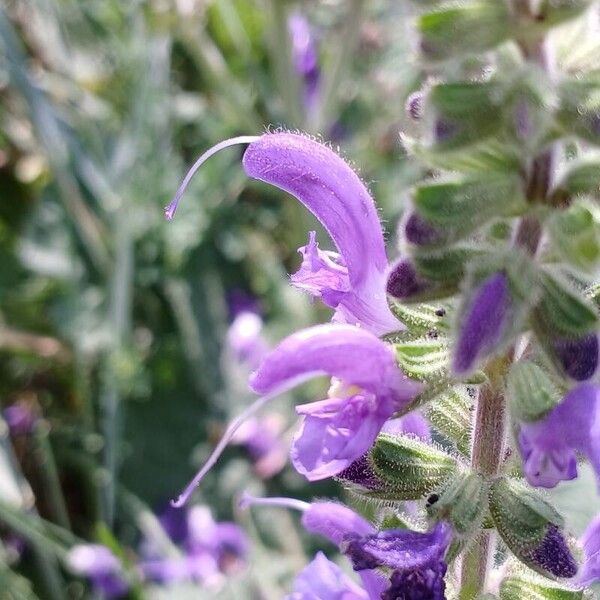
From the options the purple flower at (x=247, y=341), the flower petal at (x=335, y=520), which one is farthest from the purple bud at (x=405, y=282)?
the purple flower at (x=247, y=341)

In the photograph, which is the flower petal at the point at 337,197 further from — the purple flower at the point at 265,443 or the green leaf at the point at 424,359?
the purple flower at the point at 265,443

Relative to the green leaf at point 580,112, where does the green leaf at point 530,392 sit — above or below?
below

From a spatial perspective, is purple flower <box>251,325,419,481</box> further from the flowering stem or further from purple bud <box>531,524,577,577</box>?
purple bud <box>531,524,577,577</box>

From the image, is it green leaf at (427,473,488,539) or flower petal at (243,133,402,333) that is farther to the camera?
flower petal at (243,133,402,333)

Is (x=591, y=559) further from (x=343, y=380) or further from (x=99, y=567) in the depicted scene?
(x=99, y=567)

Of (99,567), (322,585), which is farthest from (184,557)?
(322,585)

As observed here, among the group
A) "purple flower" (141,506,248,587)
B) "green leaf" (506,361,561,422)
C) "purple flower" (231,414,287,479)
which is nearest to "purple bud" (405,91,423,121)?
"green leaf" (506,361,561,422)

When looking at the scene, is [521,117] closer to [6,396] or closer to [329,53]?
[6,396]
